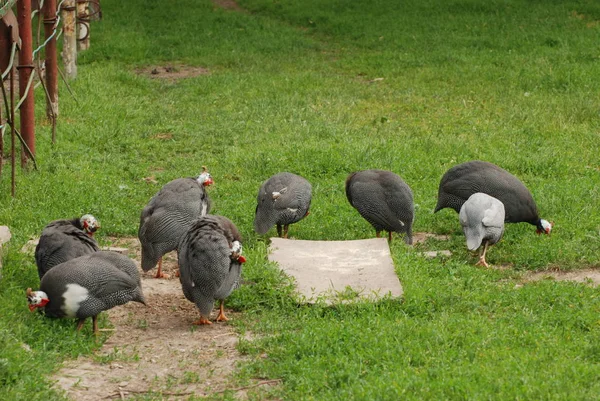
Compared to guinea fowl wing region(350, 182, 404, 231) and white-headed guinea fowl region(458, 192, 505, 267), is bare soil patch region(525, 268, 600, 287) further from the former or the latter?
guinea fowl wing region(350, 182, 404, 231)

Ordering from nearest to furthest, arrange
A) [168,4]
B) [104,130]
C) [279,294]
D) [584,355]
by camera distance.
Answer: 1. [584,355]
2. [279,294]
3. [104,130]
4. [168,4]

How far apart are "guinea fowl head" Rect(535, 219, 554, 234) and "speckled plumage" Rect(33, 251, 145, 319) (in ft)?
12.1

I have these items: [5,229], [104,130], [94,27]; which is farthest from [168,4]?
[5,229]

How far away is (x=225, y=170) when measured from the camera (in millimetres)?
10133

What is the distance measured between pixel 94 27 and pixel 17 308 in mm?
12352

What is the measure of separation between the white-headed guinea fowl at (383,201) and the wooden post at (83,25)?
27.5 ft

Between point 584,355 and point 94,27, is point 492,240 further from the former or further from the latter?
point 94,27

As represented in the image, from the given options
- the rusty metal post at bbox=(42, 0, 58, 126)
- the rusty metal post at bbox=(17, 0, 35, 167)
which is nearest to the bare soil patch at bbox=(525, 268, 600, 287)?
the rusty metal post at bbox=(17, 0, 35, 167)

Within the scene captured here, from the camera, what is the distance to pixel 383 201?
8.19m

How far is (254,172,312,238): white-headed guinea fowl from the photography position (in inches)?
317

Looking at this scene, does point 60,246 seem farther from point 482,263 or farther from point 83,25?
point 83,25

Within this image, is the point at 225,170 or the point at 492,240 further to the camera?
the point at 225,170

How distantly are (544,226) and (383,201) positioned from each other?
142 cm

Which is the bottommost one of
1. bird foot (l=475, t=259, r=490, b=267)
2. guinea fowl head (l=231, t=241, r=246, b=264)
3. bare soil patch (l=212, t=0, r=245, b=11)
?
bird foot (l=475, t=259, r=490, b=267)
